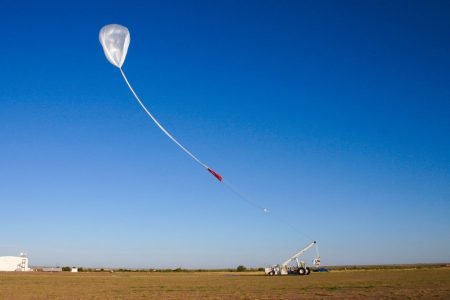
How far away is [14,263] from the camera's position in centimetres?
10894

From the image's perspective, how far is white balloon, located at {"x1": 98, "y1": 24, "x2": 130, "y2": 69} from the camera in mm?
19938

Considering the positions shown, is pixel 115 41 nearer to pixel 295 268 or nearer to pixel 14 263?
pixel 295 268

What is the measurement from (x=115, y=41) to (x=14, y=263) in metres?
105

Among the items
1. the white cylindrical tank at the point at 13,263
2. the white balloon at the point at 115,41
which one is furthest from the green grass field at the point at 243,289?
the white cylindrical tank at the point at 13,263

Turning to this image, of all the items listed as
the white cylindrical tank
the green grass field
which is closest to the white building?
the white cylindrical tank

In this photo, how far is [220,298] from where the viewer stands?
88.8 feet

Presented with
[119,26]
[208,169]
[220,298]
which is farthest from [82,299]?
[119,26]

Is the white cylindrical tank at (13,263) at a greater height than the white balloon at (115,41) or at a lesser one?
lesser

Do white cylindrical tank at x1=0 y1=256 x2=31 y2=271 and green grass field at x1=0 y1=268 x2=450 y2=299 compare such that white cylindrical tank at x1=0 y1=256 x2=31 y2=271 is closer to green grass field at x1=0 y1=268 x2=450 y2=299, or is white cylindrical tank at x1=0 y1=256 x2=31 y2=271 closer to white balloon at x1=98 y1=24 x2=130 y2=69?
green grass field at x1=0 y1=268 x2=450 y2=299

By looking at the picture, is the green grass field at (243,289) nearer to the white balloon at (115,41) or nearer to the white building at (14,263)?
the white balloon at (115,41)

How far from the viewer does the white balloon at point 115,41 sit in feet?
65.4

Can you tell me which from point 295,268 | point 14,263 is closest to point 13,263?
point 14,263

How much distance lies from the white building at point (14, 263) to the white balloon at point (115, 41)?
10370 centimetres

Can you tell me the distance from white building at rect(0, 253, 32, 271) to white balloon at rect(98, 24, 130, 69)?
10370cm
